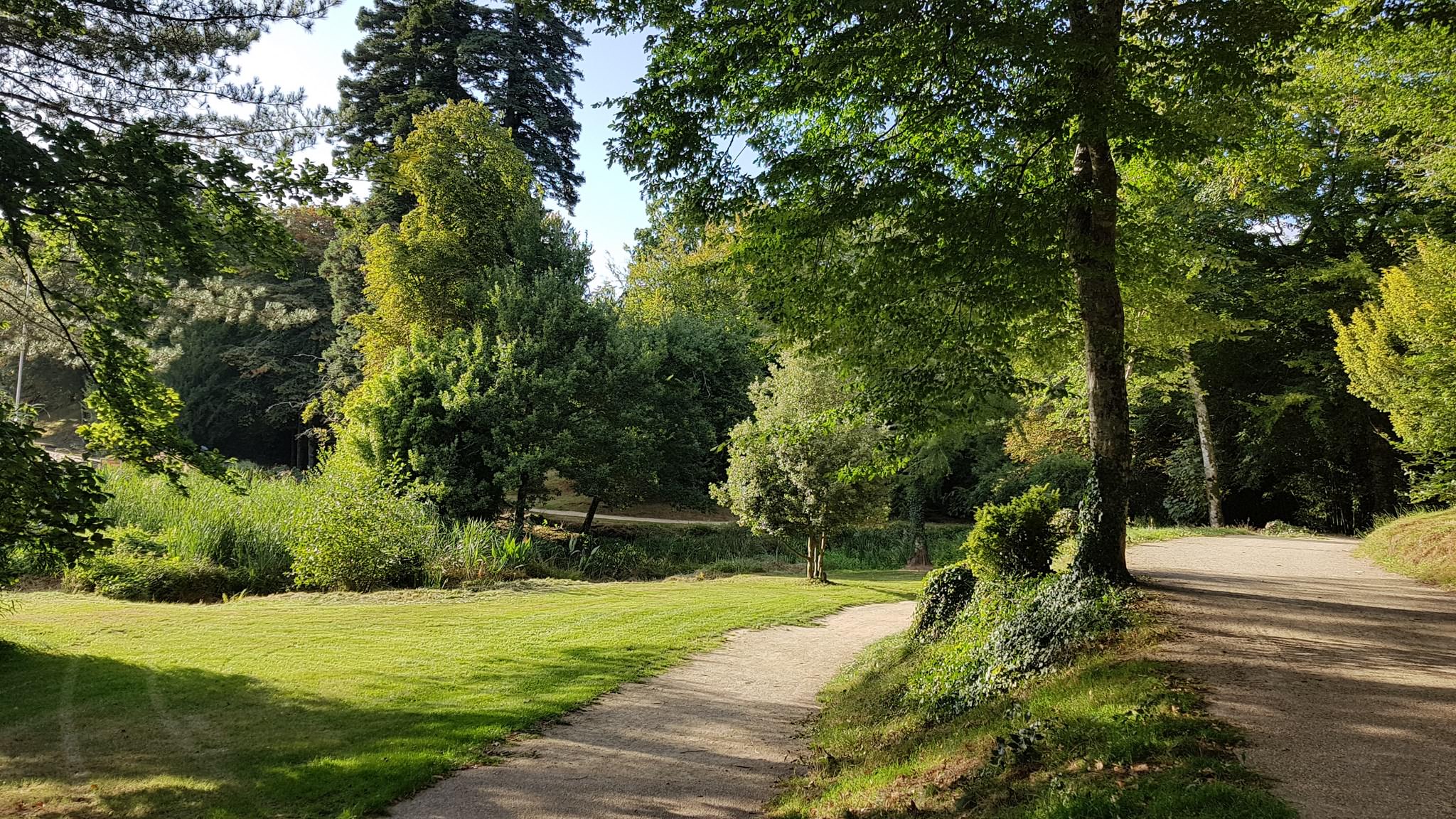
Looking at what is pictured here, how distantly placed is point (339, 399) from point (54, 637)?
19.6 m

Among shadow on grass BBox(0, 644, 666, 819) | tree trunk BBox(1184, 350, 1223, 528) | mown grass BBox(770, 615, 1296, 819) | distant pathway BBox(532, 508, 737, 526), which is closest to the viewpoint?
mown grass BBox(770, 615, 1296, 819)

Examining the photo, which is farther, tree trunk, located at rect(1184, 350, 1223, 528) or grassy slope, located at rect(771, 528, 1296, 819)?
tree trunk, located at rect(1184, 350, 1223, 528)

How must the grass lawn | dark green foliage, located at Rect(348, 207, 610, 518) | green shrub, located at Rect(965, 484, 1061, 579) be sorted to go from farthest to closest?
1. dark green foliage, located at Rect(348, 207, 610, 518)
2. green shrub, located at Rect(965, 484, 1061, 579)
3. the grass lawn

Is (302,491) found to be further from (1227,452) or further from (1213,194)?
(1227,452)

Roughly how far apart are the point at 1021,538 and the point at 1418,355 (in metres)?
11.3

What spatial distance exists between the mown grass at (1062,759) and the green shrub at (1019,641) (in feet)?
0.92

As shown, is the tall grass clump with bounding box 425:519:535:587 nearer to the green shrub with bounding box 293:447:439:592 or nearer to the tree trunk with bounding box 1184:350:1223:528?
the green shrub with bounding box 293:447:439:592

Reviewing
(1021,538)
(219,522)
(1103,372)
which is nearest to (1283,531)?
(1021,538)

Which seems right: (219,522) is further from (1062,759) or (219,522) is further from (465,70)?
(465,70)

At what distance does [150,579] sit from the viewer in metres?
12.5

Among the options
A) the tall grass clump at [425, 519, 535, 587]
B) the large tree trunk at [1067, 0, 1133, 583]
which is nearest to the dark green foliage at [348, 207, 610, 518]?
the tall grass clump at [425, 519, 535, 587]

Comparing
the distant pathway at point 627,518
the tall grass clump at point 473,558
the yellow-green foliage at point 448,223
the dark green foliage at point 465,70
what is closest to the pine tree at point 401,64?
the dark green foliage at point 465,70

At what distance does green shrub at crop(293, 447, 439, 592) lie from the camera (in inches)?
538

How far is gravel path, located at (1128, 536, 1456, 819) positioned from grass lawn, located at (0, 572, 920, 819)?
5.78 metres
